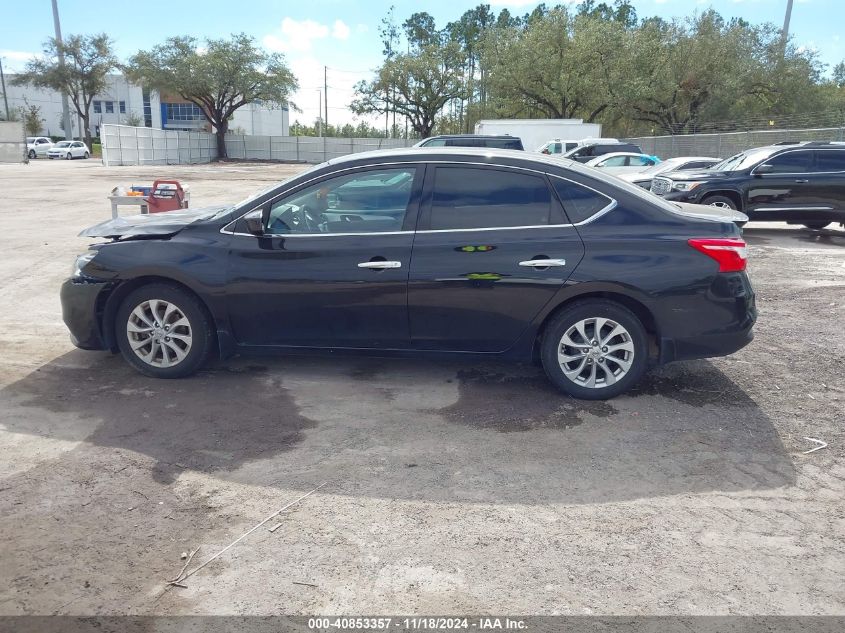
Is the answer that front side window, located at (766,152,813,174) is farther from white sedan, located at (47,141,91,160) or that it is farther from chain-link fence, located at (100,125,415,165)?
white sedan, located at (47,141,91,160)

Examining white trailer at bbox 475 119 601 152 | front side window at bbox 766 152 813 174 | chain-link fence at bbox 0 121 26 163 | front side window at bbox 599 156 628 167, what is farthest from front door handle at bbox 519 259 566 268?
chain-link fence at bbox 0 121 26 163

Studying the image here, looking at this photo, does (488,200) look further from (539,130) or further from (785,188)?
(539,130)

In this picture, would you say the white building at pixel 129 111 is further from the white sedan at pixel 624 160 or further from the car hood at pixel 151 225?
the car hood at pixel 151 225

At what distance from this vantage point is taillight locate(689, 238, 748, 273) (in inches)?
186

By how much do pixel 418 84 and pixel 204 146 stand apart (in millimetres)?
17394

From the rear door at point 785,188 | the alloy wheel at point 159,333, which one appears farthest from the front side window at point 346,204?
the rear door at point 785,188

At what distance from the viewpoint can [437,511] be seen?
3.50 metres

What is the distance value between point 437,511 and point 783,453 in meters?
2.20

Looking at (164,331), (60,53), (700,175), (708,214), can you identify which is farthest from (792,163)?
(60,53)

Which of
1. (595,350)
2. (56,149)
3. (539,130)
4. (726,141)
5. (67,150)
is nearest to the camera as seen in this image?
(595,350)

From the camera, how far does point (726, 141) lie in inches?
1048

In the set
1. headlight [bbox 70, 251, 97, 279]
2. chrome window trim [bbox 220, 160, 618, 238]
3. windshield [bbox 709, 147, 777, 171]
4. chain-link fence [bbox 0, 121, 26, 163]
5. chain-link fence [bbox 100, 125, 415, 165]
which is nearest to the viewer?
chrome window trim [bbox 220, 160, 618, 238]

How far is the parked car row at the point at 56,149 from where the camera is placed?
51.4m

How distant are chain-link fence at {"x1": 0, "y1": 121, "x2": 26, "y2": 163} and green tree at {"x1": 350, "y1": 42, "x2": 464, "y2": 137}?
23910 millimetres
